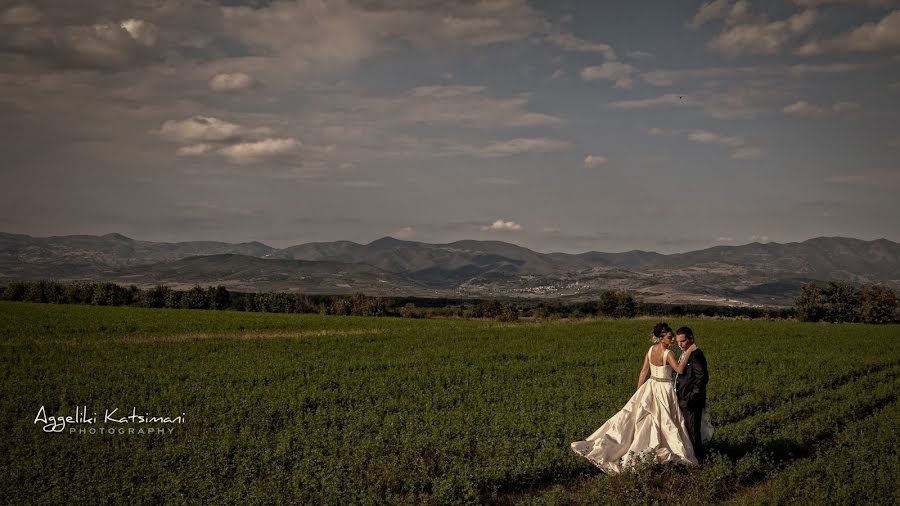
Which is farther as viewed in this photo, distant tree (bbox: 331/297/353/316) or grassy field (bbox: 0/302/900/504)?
distant tree (bbox: 331/297/353/316)

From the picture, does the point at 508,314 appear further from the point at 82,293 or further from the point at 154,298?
the point at 82,293

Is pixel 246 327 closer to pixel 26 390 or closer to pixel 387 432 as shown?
pixel 26 390

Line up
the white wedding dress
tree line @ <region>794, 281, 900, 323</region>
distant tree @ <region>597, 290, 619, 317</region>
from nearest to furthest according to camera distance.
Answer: the white wedding dress, tree line @ <region>794, 281, 900, 323</region>, distant tree @ <region>597, 290, 619, 317</region>

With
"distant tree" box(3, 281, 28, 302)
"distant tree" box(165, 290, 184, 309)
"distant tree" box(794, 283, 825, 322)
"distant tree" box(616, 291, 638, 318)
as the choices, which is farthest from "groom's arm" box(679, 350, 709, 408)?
"distant tree" box(3, 281, 28, 302)

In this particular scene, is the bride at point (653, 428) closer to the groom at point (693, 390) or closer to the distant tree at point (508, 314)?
the groom at point (693, 390)

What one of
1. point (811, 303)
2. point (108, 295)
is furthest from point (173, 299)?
point (811, 303)

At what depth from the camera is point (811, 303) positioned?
94812 millimetres

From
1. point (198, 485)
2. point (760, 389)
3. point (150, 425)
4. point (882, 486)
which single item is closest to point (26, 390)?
point (150, 425)

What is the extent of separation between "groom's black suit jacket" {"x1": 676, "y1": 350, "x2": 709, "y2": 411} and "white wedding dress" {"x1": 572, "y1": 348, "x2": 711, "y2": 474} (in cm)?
26

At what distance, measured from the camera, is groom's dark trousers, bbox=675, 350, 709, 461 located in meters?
14.0

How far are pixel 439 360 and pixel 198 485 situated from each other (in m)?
21.5

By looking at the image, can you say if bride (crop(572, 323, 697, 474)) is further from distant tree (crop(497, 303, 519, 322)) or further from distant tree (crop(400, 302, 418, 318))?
distant tree (crop(400, 302, 418, 318))

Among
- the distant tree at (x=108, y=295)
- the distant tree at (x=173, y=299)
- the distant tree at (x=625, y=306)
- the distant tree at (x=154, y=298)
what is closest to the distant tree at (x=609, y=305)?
the distant tree at (x=625, y=306)

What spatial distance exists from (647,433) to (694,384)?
1529mm
